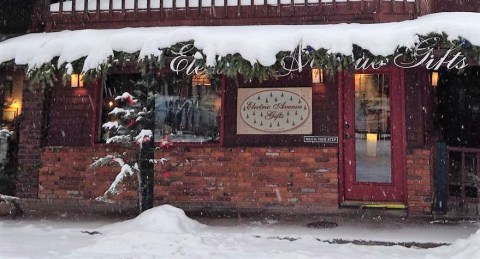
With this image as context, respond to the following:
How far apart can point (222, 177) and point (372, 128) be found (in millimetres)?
2570

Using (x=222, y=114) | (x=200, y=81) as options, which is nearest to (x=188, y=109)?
(x=200, y=81)

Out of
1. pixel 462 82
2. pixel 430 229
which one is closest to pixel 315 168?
pixel 430 229

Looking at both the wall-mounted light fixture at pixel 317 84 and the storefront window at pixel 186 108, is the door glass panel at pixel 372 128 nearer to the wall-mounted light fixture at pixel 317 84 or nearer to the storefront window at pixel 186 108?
the wall-mounted light fixture at pixel 317 84

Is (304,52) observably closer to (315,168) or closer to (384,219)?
(315,168)

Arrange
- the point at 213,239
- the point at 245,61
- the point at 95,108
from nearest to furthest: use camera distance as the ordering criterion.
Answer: the point at 213,239 < the point at 245,61 < the point at 95,108

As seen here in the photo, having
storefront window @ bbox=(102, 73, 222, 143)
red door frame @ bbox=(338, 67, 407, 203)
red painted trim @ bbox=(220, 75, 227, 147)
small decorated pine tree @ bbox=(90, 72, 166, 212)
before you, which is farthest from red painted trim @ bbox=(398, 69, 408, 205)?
small decorated pine tree @ bbox=(90, 72, 166, 212)

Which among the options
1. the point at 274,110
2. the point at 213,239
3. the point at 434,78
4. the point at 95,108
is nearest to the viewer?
the point at 213,239

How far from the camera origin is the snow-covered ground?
500 cm

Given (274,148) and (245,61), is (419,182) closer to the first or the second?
(274,148)

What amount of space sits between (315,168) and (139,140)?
281cm

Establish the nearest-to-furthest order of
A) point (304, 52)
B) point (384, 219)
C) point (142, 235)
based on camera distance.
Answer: point (142, 235), point (304, 52), point (384, 219)

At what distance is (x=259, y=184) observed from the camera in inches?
296

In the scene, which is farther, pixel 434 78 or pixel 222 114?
pixel 434 78

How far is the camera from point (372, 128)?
7602 millimetres
